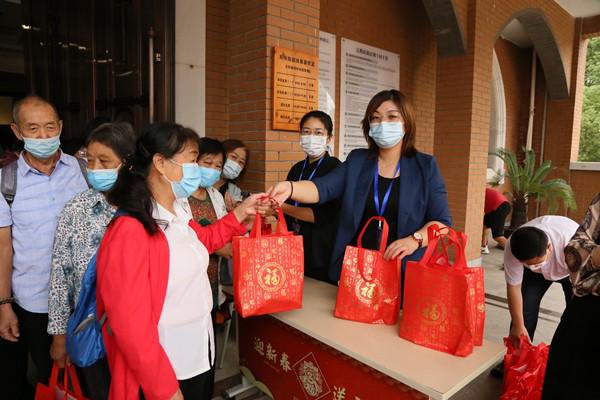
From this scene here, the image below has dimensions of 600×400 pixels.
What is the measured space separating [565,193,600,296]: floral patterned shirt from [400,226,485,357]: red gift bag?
28cm

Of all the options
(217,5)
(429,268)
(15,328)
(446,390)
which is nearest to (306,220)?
(429,268)

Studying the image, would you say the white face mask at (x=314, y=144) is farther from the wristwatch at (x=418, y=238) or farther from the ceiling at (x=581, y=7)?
the ceiling at (x=581, y=7)

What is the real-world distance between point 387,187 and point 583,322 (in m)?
0.90

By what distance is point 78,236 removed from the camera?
1.62 metres

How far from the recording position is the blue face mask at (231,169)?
302cm

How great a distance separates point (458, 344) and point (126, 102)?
3.20m

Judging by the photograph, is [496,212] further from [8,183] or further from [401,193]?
[8,183]

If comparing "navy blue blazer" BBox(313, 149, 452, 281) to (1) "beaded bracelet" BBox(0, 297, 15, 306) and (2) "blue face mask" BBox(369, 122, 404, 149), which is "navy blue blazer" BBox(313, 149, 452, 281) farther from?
(1) "beaded bracelet" BBox(0, 297, 15, 306)

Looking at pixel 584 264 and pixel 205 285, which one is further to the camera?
pixel 205 285

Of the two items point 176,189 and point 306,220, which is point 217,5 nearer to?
point 306,220

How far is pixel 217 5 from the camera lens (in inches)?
145

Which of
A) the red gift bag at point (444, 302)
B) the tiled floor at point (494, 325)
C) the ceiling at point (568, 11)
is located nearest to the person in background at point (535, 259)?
the tiled floor at point (494, 325)

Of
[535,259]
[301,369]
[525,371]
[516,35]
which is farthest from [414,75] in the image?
[301,369]

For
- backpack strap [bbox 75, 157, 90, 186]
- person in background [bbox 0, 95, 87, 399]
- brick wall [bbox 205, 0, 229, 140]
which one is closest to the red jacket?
person in background [bbox 0, 95, 87, 399]
